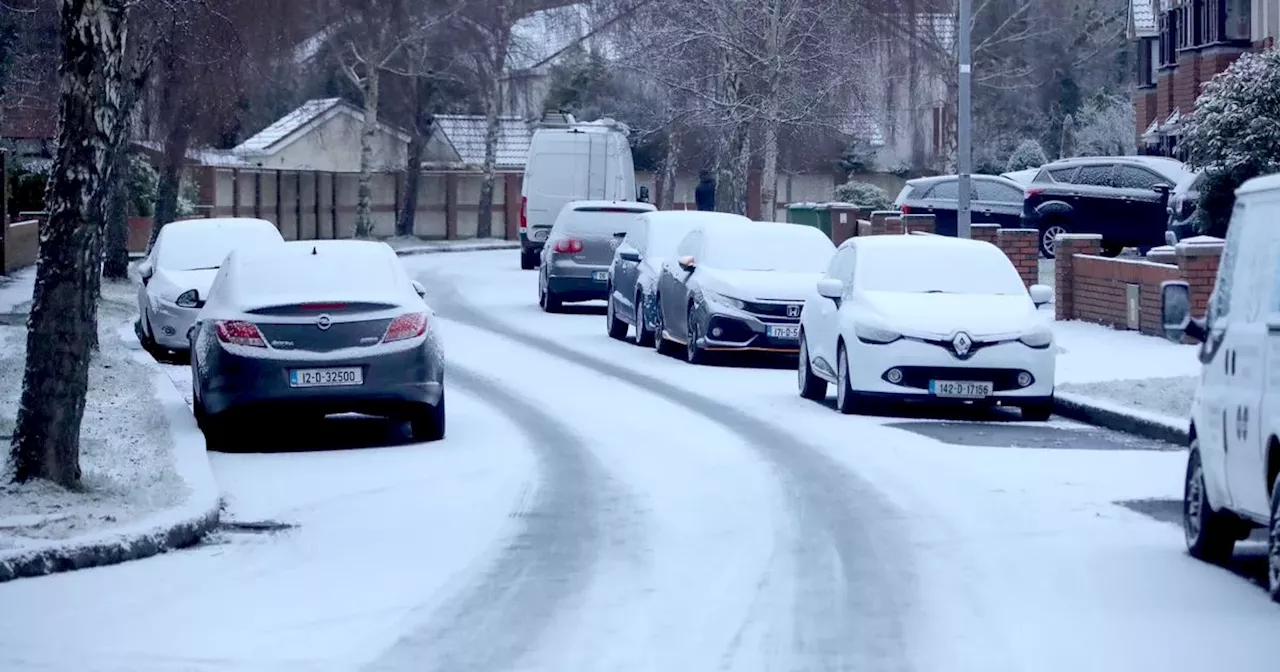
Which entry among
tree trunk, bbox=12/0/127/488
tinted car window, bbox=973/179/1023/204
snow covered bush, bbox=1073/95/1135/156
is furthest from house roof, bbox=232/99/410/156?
tree trunk, bbox=12/0/127/488

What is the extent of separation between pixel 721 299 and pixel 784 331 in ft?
2.51

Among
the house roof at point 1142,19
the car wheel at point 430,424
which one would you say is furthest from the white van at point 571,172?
the car wheel at point 430,424

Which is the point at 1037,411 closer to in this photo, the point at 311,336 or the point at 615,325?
the point at 311,336

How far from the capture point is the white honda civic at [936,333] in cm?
1661

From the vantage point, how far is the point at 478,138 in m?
77.5

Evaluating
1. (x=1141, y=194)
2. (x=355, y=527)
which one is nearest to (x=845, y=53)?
(x=1141, y=194)

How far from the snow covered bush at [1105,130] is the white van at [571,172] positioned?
108 feet

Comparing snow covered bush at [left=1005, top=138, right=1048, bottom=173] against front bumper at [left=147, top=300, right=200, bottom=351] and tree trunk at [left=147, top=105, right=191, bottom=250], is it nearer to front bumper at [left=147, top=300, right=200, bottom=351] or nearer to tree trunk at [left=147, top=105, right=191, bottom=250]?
tree trunk at [left=147, top=105, right=191, bottom=250]

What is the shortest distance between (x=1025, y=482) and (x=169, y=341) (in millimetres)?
12209

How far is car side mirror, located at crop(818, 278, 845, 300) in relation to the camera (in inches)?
695

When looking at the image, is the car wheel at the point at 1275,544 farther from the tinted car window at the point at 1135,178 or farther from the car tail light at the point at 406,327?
the tinted car window at the point at 1135,178

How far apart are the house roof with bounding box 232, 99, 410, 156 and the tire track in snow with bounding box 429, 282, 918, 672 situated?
5615 centimetres

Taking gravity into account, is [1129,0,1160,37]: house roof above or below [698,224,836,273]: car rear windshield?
above

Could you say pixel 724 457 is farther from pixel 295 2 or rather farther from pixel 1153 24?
pixel 1153 24
